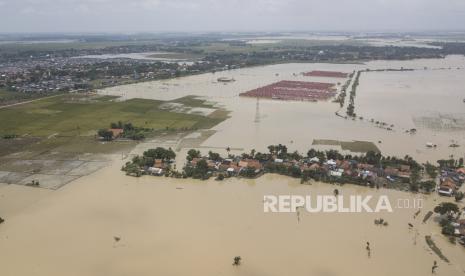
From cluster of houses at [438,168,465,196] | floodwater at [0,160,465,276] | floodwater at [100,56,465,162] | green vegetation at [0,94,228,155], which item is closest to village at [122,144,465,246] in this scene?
cluster of houses at [438,168,465,196]

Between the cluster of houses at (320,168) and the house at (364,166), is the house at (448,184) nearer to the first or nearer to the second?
the cluster of houses at (320,168)

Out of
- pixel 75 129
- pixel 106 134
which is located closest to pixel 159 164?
pixel 106 134

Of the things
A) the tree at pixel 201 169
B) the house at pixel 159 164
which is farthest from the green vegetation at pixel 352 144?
the house at pixel 159 164

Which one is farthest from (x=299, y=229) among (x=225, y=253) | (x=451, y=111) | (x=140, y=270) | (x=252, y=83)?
(x=252, y=83)

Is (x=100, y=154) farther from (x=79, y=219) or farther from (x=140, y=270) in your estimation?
(x=140, y=270)

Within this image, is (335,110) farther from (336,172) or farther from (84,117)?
(84,117)

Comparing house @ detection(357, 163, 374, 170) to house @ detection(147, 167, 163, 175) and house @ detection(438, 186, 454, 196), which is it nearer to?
house @ detection(438, 186, 454, 196)
